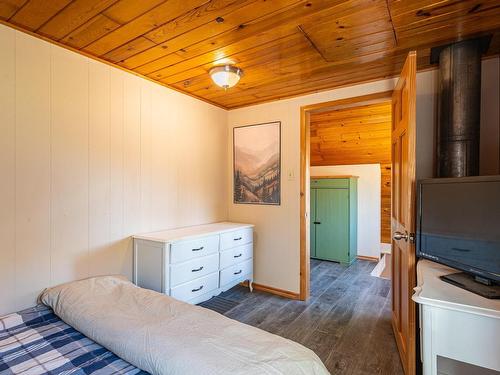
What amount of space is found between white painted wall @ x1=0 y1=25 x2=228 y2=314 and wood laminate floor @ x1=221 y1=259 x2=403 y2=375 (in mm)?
1226

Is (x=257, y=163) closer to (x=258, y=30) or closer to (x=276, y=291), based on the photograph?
(x=276, y=291)

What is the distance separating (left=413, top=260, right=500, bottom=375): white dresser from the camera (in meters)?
1.14

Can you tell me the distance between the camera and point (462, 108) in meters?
1.87

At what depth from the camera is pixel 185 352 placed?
3.67 ft

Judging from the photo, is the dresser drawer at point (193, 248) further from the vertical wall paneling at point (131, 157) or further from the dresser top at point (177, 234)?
the vertical wall paneling at point (131, 157)

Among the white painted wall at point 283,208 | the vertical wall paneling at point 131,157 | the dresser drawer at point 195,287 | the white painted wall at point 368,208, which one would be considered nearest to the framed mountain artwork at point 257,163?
the white painted wall at point 283,208

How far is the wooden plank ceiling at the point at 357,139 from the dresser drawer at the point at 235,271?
2087 mm

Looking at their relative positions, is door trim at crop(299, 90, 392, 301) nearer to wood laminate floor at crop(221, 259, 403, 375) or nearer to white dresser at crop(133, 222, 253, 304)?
wood laminate floor at crop(221, 259, 403, 375)

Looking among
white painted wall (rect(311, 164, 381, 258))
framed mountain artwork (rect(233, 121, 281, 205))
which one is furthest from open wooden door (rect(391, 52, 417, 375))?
white painted wall (rect(311, 164, 381, 258))

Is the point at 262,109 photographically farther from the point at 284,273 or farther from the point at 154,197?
the point at 284,273

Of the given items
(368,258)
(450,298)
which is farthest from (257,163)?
(368,258)

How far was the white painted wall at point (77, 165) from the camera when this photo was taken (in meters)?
1.79

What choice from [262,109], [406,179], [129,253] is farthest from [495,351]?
[262,109]

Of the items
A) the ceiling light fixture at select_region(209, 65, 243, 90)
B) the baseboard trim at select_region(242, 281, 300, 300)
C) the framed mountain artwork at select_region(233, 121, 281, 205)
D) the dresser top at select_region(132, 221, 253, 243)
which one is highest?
the ceiling light fixture at select_region(209, 65, 243, 90)
